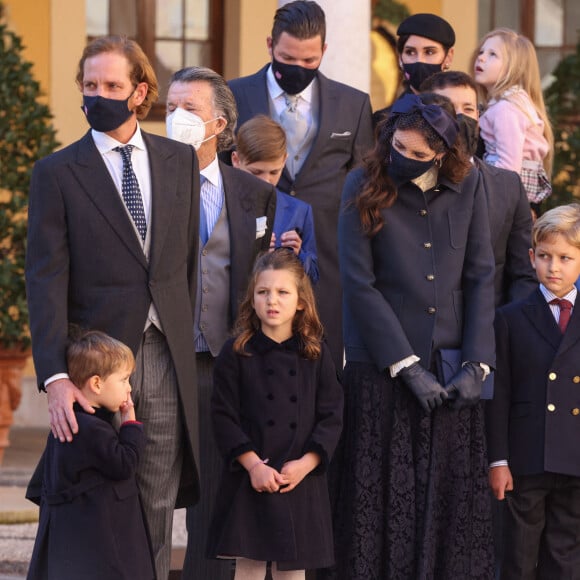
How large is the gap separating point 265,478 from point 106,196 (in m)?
1.02

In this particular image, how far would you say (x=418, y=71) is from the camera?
6516 mm

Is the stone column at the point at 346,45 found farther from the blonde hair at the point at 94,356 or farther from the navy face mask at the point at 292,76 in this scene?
the blonde hair at the point at 94,356

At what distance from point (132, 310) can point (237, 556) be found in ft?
2.87

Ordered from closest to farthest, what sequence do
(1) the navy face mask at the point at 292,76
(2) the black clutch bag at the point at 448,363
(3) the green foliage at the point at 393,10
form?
(2) the black clutch bag at the point at 448,363 < (1) the navy face mask at the point at 292,76 < (3) the green foliage at the point at 393,10

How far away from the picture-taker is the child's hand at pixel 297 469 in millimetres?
5109

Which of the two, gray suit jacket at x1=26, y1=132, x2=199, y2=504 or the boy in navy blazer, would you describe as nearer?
gray suit jacket at x1=26, y1=132, x2=199, y2=504

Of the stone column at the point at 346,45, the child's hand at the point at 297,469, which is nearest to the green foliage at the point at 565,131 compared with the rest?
the stone column at the point at 346,45

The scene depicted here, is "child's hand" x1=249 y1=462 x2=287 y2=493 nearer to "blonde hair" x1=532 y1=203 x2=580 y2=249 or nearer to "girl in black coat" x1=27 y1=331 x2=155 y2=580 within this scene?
"girl in black coat" x1=27 y1=331 x2=155 y2=580

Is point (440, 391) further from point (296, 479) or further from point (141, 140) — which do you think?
point (141, 140)

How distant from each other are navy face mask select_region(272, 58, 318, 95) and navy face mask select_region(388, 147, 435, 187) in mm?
1072

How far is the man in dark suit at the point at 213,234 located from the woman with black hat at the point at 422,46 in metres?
1.06

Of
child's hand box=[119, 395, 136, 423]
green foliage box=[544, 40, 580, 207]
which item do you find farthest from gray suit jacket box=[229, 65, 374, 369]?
green foliage box=[544, 40, 580, 207]

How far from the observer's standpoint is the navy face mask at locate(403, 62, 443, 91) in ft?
21.3

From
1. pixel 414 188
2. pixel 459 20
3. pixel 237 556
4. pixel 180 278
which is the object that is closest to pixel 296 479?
pixel 237 556
